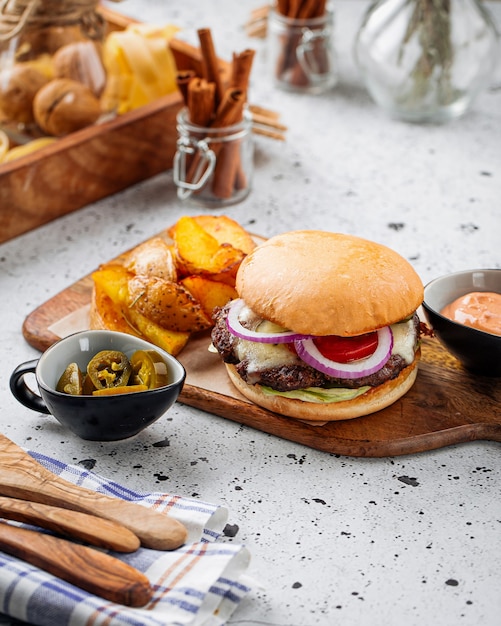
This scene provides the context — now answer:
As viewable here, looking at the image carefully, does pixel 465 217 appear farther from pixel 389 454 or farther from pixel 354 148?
pixel 389 454

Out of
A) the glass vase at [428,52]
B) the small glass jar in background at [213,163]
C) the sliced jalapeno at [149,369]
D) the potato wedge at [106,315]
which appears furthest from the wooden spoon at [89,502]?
the glass vase at [428,52]

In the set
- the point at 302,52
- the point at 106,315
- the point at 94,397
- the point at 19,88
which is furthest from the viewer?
the point at 302,52

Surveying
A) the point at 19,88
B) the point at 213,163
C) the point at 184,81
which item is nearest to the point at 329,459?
the point at 213,163

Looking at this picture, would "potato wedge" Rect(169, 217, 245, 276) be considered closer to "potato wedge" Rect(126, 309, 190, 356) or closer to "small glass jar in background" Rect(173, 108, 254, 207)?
"potato wedge" Rect(126, 309, 190, 356)

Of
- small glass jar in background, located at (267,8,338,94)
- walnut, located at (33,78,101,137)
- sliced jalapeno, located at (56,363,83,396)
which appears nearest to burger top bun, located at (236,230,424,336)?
sliced jalapeno, located at (56,363,83,396)

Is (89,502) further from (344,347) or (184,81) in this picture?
(184,81)

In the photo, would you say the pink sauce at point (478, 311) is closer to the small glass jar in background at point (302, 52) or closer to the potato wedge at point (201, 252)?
the potato wedge at point (201, 252)

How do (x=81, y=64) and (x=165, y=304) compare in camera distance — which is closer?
(x=165, y=304)
